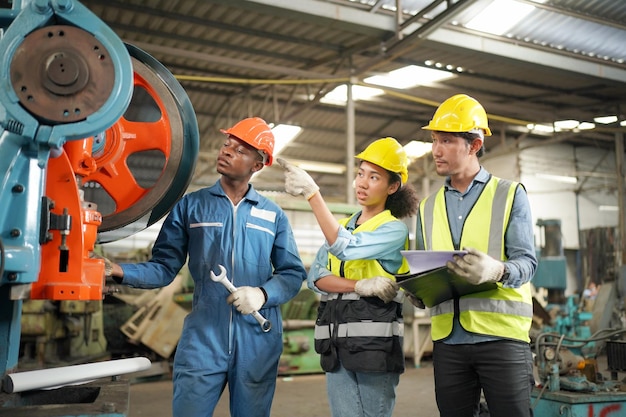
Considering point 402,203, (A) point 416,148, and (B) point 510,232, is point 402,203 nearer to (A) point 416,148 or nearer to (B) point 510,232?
(B) point 510,232

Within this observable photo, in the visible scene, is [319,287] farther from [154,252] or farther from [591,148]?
[591,148]

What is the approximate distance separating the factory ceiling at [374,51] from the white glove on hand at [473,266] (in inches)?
162

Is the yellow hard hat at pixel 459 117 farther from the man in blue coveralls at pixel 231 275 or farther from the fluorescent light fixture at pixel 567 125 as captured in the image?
the fluorescent light fixture at pixel 567 125

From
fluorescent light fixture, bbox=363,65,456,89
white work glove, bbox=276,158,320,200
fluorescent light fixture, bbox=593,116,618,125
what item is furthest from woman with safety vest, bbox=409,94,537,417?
fluorescent light fixture, bbox=593,116,618,125

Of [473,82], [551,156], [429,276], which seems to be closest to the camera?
[429,276]

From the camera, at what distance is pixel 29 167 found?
114 centimetres

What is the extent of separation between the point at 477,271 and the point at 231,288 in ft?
2.41

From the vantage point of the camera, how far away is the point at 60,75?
1.12 m

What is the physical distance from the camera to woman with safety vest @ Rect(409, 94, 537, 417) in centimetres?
160

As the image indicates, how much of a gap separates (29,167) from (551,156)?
40.9 ft

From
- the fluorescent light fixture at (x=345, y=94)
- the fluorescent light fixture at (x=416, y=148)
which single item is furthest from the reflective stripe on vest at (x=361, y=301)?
the fluorescent light fixture at (x=416, y=148)

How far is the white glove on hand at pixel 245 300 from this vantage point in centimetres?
171

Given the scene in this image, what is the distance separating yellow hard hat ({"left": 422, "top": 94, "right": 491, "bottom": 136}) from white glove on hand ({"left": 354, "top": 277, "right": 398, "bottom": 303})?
51 cm

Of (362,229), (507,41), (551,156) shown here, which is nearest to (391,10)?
(507,41)
